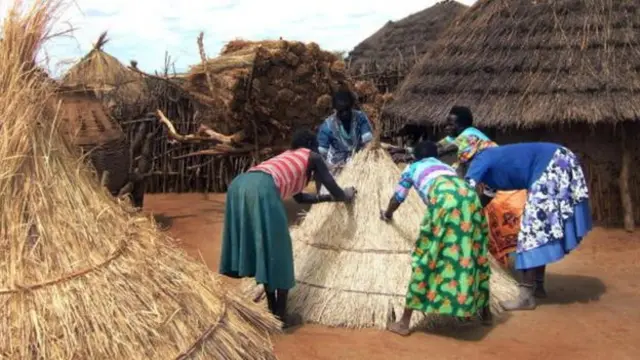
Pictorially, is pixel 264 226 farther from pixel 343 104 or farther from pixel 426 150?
pixel 343 104

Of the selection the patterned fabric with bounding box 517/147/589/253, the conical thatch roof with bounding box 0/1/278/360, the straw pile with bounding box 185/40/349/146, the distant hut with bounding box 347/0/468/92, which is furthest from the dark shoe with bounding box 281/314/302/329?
the distant hut with bounding box 347/0/468/92

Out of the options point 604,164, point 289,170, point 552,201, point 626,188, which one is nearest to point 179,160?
point 604,164

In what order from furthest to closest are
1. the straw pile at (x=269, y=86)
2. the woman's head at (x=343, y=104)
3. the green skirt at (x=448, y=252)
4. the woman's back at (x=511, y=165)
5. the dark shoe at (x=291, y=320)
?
the straw pile at (x=269, y=86), the woman's head at (x=343, y=104), the woman's back at (x=511, y=165), the dark shoe at (x=291, y=320), the green skirt at (x=448, y=252)

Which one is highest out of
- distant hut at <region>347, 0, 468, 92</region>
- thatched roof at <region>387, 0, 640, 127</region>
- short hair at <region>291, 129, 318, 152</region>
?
distant hut at <region>347, 0, 468, 92</region>

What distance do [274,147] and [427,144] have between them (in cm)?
509

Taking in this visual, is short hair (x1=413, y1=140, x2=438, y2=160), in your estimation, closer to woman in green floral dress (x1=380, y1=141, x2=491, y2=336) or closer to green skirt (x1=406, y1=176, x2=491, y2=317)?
woman in green floral dress (x1=380, y1=141, x2=491, y2=336)

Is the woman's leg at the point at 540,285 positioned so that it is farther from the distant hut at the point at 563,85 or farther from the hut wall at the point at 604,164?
the hut wall at the point at 604,164

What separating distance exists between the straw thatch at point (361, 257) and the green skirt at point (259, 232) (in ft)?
1.56

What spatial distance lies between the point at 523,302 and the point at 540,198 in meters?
0.79

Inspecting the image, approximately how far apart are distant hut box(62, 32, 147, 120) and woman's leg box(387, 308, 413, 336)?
852cm

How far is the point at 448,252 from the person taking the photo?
4.43 m

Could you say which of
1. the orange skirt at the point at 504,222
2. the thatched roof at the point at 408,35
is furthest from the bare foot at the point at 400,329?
the thatched roof at the point at 408,35

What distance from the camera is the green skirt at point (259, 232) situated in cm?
450

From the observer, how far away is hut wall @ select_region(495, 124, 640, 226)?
847 cm
